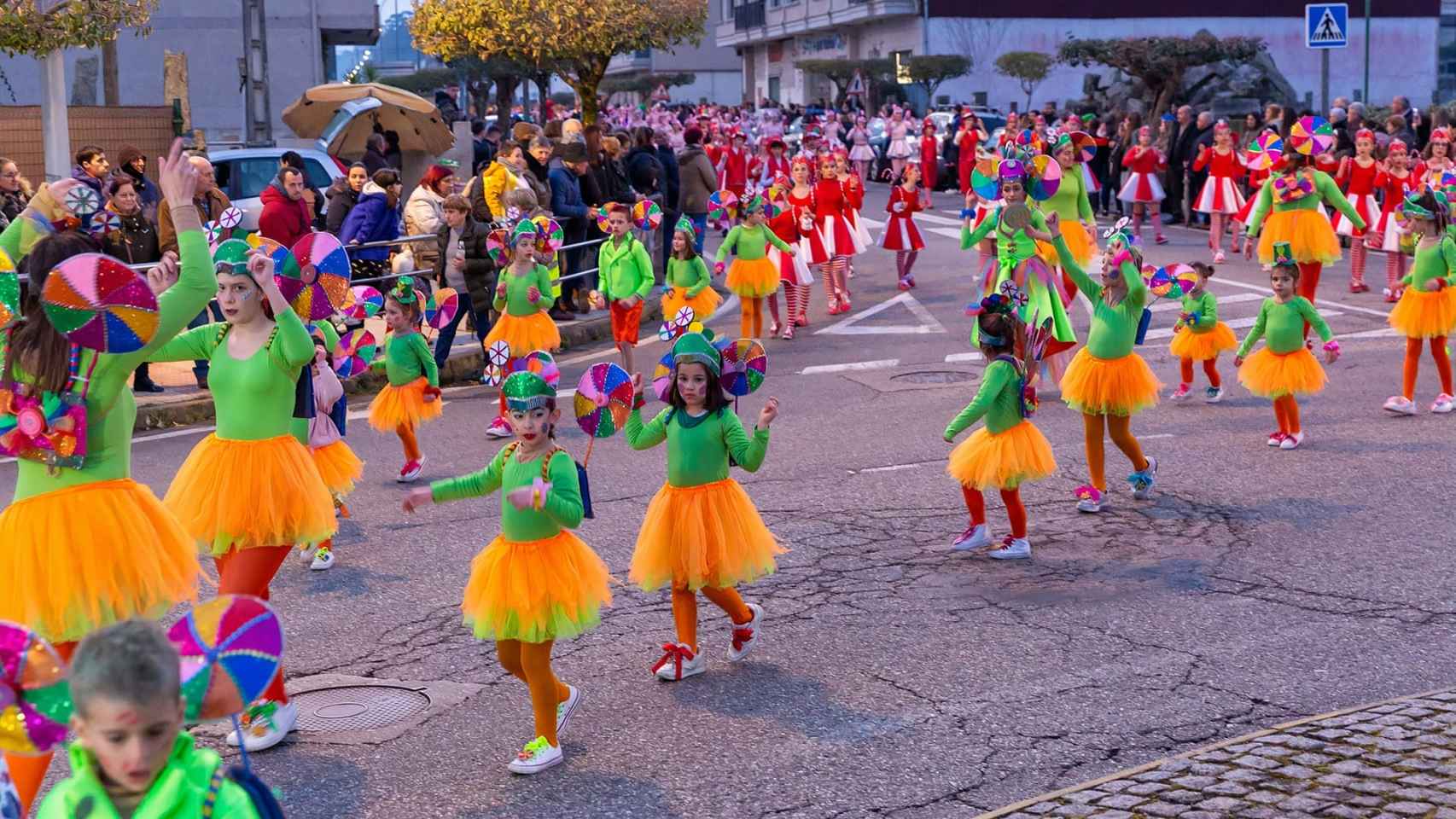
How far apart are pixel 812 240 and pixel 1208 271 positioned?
266 inches

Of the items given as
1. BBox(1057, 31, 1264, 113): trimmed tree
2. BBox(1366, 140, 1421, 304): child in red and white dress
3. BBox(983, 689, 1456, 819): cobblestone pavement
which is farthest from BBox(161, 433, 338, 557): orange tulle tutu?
BBox(1057, 31, 1264, 113): trimmed tree

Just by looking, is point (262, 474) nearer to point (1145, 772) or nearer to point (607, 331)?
point (1145, 772)

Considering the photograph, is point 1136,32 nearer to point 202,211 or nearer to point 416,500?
point 202,211

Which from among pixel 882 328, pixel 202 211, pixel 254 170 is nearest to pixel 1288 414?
pixel 882 328

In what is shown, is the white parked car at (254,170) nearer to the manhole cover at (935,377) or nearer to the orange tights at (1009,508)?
the manhole cover at (935,377)

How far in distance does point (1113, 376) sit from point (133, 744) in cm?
758

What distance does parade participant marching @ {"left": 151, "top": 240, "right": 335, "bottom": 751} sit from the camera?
648cm

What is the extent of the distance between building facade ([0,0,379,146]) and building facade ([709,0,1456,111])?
25.5 metres

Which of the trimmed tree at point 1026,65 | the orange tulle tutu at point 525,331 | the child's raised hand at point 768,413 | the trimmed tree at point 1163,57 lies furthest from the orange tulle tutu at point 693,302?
the trimmed tree at point 1026,65

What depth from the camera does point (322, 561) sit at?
9.02 m

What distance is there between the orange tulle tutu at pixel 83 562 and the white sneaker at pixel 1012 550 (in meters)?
4.59

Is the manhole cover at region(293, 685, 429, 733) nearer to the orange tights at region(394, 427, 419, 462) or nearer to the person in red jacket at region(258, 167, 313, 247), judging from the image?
the orange tights at region(394, 427, 419, 462)

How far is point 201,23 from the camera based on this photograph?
42406 millimetres

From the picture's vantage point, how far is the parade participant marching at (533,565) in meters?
6.23
